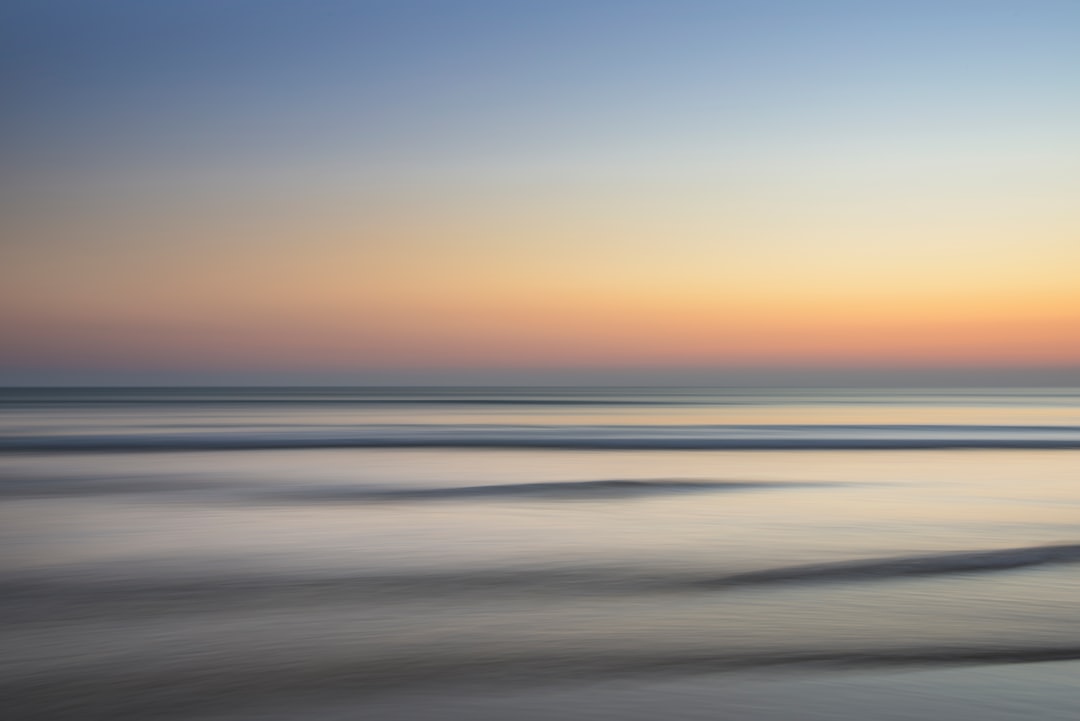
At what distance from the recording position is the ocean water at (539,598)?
678 cm

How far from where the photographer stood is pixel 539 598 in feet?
32.7

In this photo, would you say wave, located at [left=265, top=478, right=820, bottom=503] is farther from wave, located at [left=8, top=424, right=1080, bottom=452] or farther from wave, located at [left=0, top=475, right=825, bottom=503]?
wave, located at [left=8, top=424, right=1080, bottom=452]

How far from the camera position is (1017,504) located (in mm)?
17875

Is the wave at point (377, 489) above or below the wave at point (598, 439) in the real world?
below

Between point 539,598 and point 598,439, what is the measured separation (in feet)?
98.7

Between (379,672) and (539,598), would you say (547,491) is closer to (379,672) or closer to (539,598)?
(539,598)

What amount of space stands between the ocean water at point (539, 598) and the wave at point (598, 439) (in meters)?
12.1

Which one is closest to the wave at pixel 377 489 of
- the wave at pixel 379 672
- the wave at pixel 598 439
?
the wave at pixel 379 672

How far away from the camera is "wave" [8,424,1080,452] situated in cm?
3494

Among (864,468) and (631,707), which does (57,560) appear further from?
(864,468)

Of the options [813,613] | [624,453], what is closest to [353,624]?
[813,613]

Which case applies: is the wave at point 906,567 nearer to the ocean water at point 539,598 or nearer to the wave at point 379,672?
the ocean water at point 539,598

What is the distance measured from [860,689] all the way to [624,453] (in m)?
25.0

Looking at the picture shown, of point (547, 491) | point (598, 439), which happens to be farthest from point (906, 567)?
point (598, 439)
